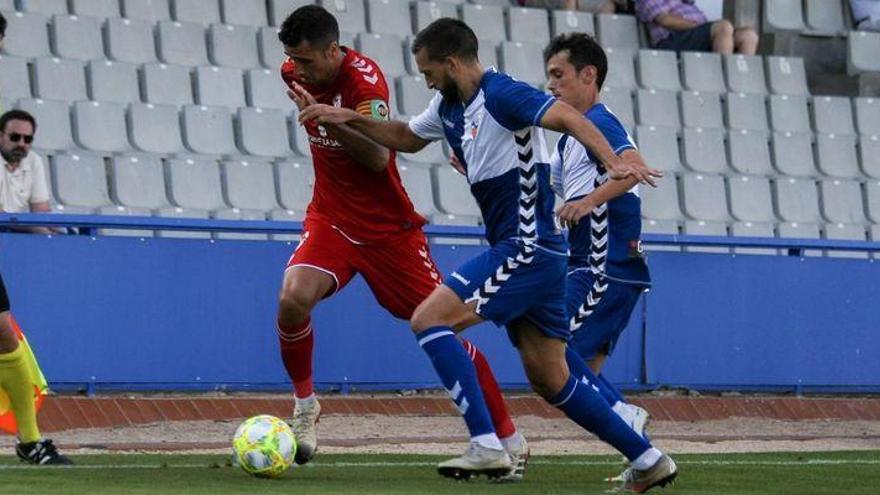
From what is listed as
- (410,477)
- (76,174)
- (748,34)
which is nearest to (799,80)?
(748,34)

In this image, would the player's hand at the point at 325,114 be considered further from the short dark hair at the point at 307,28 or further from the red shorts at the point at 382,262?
the red shorts at the point at 382,262

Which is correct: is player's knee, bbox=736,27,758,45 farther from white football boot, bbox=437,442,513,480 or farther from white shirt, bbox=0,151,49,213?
white football boot, bbox=437,442,513,480

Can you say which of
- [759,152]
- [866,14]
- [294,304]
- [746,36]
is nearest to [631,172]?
[294,304]

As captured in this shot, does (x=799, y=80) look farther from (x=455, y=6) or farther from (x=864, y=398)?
(x=864, y=398)

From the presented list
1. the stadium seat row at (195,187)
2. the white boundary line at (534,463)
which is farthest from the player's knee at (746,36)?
the white boundary line at (534,463)

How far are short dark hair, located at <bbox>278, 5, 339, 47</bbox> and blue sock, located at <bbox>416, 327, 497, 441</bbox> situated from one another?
1733mm

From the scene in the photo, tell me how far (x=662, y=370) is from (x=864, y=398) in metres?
2.00

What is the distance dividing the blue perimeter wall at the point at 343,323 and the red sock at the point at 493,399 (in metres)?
3.61

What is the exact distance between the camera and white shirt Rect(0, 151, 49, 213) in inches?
501

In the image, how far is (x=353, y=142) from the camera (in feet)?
30.7

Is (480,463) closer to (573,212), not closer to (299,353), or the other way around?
(573,212)

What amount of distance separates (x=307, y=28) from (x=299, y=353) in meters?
1.62

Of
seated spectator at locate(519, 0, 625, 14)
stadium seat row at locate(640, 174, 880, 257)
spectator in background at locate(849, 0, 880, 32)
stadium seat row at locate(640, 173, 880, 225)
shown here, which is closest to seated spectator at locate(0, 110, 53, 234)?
stadium seat row at locate(640, 174, 880, 257)

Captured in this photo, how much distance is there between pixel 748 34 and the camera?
1983cm
